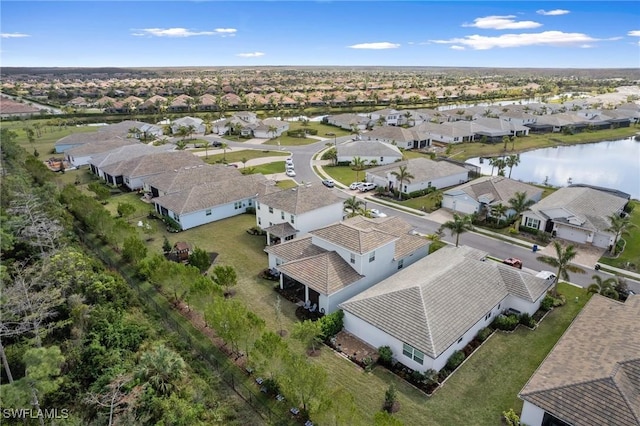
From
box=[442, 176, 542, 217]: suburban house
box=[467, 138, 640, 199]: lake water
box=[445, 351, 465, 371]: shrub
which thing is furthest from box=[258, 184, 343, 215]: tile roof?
box=[467, 138, 640, 199]: lake water

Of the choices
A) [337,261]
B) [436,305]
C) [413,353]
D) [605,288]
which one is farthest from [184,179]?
[605,288]

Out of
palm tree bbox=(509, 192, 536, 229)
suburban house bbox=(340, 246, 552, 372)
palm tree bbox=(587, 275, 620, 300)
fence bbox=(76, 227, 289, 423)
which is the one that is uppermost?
palm tree bbox=(509, 192, 536, 229)

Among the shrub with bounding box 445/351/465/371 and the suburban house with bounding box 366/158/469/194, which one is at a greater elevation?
the suburban house with bounding box 366/158/469/194

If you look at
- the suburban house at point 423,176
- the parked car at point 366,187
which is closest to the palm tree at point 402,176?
the suburban house at point 423,176

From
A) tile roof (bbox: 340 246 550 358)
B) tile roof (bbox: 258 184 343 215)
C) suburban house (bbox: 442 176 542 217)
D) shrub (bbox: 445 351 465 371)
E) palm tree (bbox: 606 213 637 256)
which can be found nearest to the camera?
tile roof (bbox: 340 246 550 358)

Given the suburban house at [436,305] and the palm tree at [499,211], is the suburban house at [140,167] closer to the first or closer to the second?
the suburban house at [436,305]

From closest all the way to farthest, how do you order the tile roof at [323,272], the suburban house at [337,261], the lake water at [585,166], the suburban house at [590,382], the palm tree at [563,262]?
the suburban house at [590,382] < the tile roof at [323,272] < the suburban house at [337,261] < the palm tree at [563,262] < the lake water at [585,166]

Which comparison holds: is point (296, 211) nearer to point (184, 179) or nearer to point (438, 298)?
point (438, 298)

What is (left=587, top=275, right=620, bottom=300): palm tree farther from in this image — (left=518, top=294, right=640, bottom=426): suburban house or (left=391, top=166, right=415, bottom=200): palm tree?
(left=391, top=166, right=415, bottom=200): palm tree
